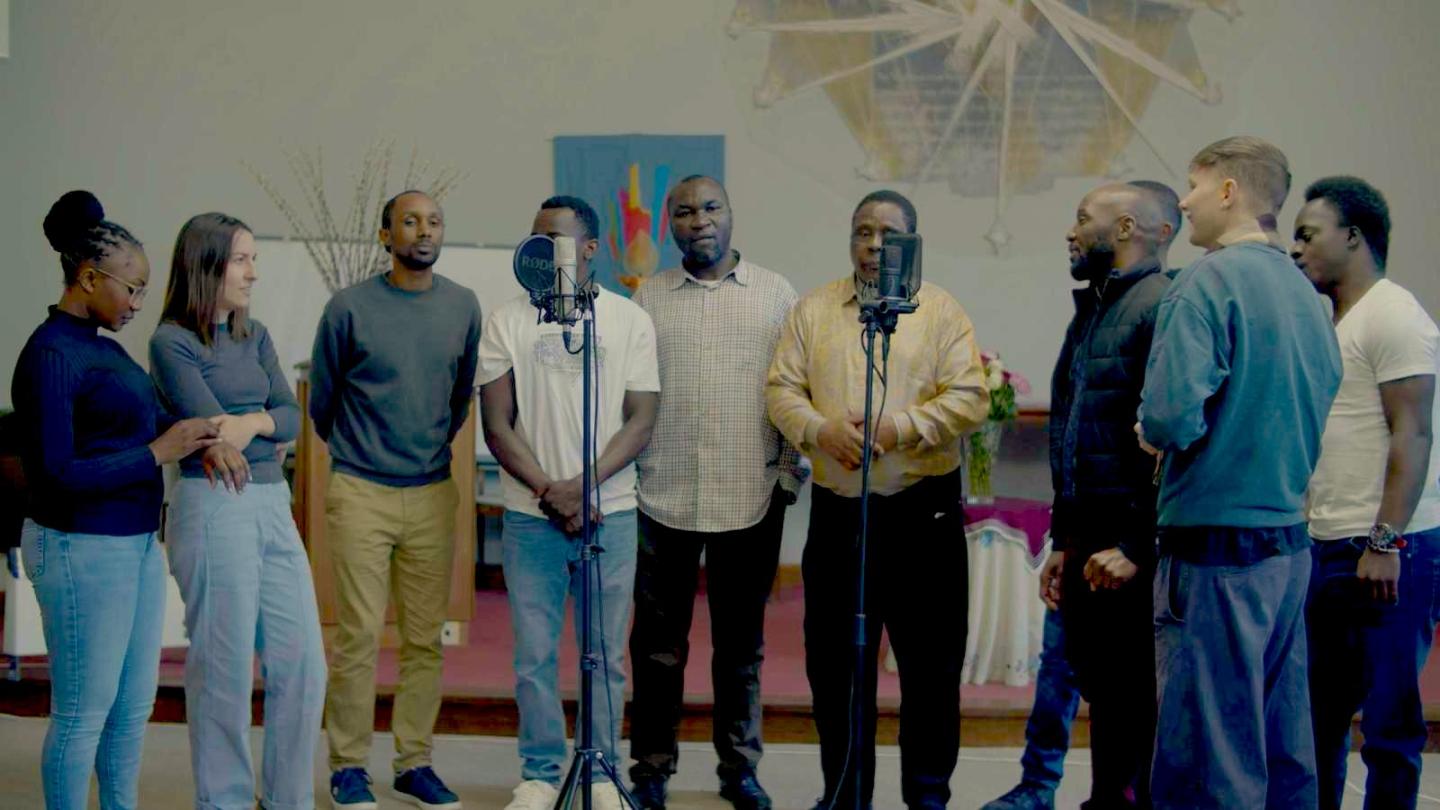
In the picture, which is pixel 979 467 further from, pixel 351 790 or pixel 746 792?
pixel 351 790

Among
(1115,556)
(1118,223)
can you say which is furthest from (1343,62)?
(1115,556)

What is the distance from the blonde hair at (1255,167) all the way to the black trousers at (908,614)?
3.49ft

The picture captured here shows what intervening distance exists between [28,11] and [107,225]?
4.79 m

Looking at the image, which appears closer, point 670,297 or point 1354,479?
point 1354,479

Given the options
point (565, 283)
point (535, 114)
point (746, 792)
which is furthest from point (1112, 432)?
point (535, 114)

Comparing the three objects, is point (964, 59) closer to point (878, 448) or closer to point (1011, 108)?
point (1011, 108)

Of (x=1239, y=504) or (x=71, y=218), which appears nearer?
(x=1239, y=504)

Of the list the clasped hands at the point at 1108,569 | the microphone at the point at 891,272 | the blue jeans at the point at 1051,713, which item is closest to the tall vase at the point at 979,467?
the blue jeans at the point at 1051,713

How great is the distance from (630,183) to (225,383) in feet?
12.7

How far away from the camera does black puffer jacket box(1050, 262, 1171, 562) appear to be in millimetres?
3252

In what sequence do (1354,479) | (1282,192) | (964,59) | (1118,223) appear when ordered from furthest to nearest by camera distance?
(964,59) → (1118,223) → (1354,479) → (1282,192)

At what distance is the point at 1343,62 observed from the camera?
22.6ft

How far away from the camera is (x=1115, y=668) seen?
3.33m

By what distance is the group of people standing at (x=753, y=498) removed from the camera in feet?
9.31
